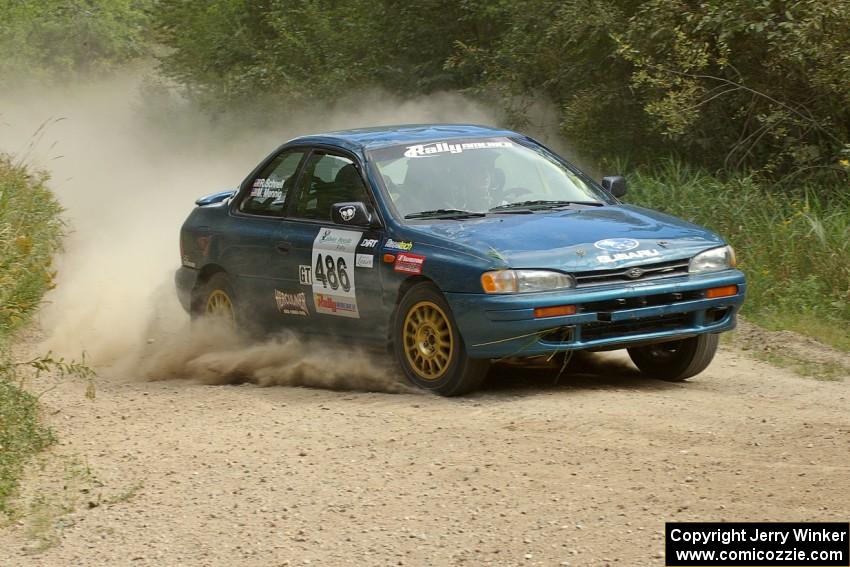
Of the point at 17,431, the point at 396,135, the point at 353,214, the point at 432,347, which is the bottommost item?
the point at 17,431

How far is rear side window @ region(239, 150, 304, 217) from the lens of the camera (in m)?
9.46

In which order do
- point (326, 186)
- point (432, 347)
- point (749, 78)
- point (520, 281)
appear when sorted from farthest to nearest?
point (749, 78) → point (326, 186) → point (432, 347) → point (520, 281)

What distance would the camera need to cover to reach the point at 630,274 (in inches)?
307

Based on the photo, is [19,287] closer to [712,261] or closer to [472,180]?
[472,180]

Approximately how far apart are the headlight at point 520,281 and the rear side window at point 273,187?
2.23 metres

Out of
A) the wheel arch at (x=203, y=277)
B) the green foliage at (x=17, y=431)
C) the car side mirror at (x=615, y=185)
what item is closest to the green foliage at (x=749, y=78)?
the car side mirror at (x=615, y=185)

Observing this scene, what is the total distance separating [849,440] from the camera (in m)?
6.65

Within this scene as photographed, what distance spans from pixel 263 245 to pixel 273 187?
44 centimetres

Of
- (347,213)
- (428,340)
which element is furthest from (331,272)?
(428,340)

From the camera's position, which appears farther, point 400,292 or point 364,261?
point 364,261

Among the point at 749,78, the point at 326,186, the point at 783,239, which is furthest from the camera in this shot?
the point at 749,78

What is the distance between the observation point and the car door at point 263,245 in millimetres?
9266

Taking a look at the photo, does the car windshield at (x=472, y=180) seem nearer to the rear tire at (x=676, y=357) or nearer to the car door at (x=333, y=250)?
the car door at (x=333, y=250)

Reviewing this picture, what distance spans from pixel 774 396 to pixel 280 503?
338 cm
